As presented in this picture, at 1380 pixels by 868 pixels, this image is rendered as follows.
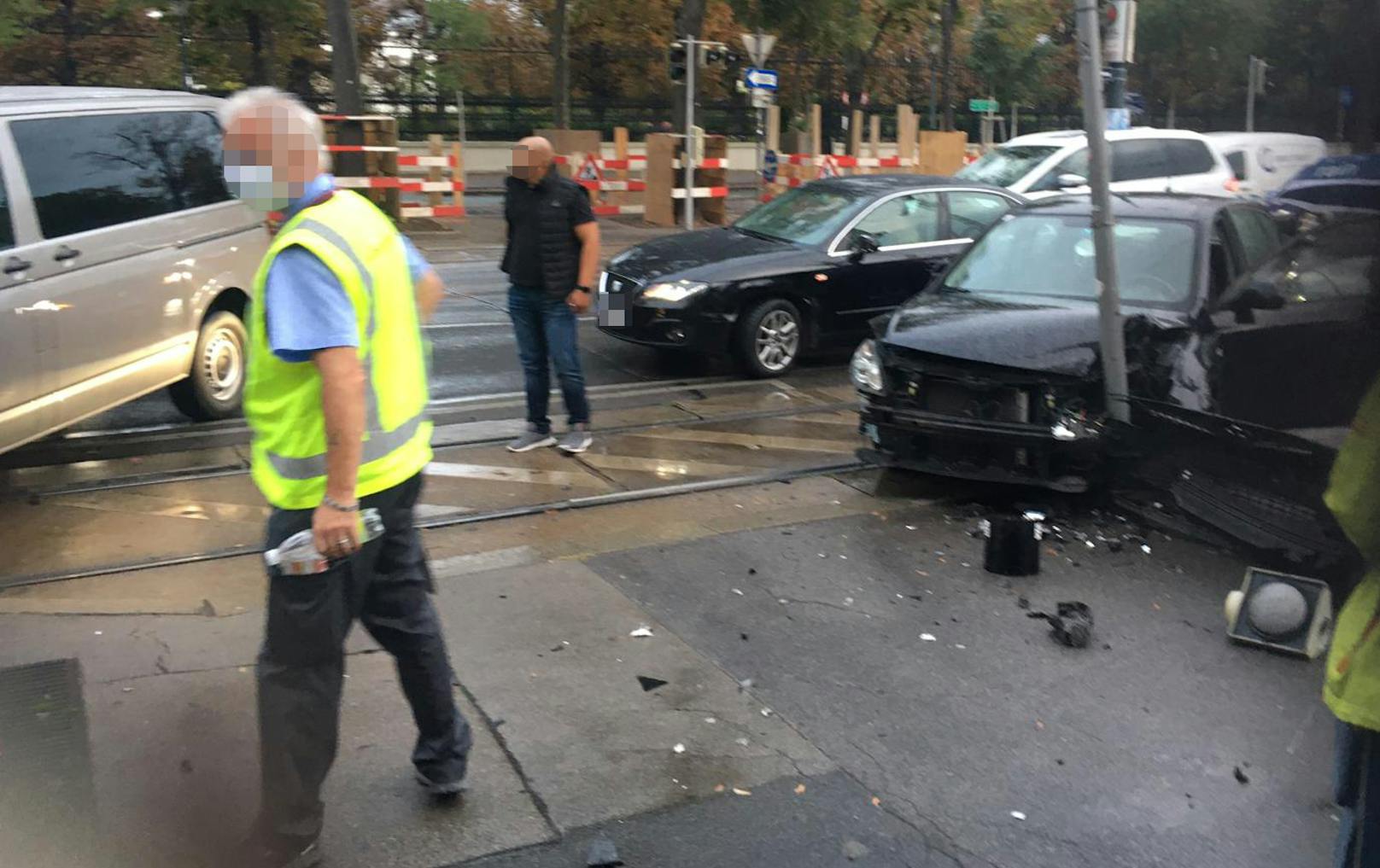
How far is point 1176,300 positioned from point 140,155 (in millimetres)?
5786

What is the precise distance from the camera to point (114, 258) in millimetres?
7102

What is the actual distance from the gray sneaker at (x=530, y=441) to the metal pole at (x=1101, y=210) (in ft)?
10.7

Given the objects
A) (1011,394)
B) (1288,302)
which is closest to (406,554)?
(1011,394)

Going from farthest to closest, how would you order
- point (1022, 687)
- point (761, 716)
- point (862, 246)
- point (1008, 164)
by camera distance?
point (1008, 164), point (862, 246), point (1022, 687), point (761, 716)

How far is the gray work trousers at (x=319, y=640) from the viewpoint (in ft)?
11.0

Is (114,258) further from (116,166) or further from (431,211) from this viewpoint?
(431,211)

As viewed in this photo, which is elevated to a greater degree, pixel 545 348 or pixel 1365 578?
pixel 1365 578

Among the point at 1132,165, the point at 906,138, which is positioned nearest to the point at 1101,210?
the point at 1132,165

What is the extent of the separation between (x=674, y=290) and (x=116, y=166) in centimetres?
413

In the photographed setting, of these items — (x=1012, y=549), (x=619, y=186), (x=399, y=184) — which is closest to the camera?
(x=1012, y=549)

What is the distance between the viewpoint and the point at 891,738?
14.4 ft

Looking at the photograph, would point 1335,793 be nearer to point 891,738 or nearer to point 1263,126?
point 891,738

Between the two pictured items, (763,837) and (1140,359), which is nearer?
(763,837)

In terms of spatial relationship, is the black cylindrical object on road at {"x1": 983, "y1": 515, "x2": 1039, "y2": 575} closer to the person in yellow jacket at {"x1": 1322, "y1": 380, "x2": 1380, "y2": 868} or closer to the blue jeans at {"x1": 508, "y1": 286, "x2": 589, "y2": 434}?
the blue jeans at {"x1": 508, "y1": 286, "x2": 589, "y2": 434}
